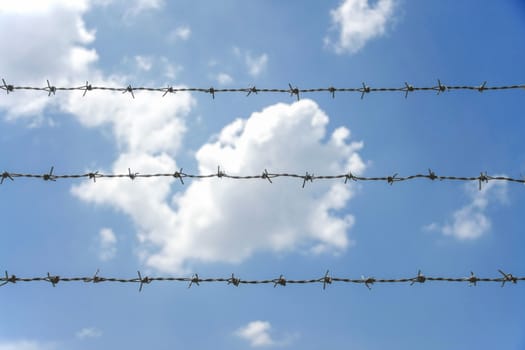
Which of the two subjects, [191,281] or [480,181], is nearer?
[191,281]

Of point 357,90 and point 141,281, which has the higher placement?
point 357,90

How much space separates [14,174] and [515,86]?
16.8 feet

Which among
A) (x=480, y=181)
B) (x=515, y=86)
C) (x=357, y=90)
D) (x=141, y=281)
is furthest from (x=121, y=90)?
(x=515, y=86)

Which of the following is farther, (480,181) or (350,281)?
(480,181)

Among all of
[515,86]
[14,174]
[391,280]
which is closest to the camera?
[391,280]

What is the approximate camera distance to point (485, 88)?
221 inches

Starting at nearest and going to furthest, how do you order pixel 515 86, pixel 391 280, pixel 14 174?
1. pixel 391 280
2. pixel 14 174
3. pixel 515 86

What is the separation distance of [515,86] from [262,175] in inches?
111

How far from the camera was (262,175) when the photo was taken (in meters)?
5.34

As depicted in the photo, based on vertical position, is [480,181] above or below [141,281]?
above

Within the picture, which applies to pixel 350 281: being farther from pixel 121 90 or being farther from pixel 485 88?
pixel 121 90

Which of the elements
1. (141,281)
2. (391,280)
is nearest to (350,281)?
(391,280)

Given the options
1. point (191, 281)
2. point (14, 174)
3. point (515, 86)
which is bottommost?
point (191, 281)

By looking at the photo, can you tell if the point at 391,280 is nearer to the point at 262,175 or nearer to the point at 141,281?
the point at 262,175
